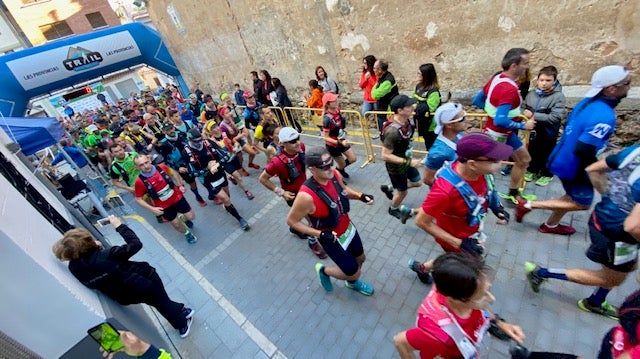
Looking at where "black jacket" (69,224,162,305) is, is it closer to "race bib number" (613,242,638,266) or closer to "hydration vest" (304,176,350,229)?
"hydration vest" (304,176,350,229)

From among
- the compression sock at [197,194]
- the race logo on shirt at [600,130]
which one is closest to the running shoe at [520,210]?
the race logo on shirt at [600,130]

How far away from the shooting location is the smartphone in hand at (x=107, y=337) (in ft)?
7.68

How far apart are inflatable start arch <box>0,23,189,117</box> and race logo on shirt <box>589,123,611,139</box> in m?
16.5

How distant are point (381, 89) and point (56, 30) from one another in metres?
33.8

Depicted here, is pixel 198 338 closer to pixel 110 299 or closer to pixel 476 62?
pixel 110 299

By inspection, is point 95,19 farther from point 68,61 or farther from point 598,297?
point 598,297

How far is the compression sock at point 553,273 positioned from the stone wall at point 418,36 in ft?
13.1

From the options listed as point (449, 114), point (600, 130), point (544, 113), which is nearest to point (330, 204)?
point (449, 114)

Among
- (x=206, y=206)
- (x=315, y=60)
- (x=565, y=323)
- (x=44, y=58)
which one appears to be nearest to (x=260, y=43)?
(x=315, y=60)

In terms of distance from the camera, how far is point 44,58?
1204 cm

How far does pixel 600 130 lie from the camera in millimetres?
3049

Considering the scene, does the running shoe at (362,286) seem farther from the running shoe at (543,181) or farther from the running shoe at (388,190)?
the running shoe at (543,181)

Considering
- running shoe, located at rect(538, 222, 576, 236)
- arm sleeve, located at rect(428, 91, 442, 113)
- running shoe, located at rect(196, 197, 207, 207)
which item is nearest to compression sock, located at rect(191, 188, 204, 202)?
running shoe, located at rect(196, 197, 207, 207)

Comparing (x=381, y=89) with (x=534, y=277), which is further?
(x=381, y=89)
